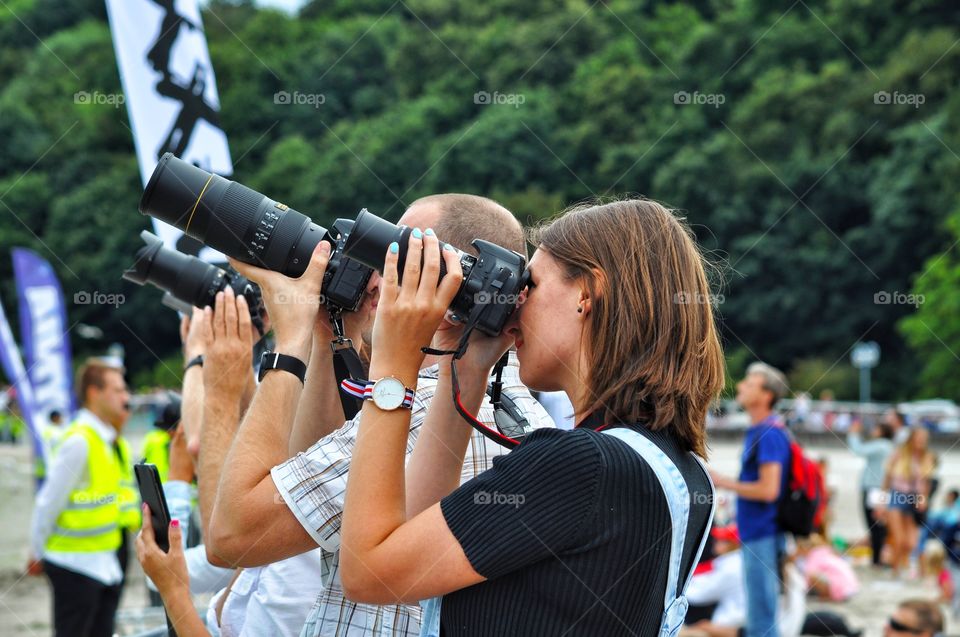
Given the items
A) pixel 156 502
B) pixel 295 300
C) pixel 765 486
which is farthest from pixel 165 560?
pixel 765 486

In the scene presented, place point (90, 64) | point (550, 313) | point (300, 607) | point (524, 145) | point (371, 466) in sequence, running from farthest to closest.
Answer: point (90, 64) < point (524, 145) < point (300, 607) < point (550, 313) < point (371, 466)

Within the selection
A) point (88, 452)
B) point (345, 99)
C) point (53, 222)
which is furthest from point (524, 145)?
point (88, 452)

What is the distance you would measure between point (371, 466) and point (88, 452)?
4.84m

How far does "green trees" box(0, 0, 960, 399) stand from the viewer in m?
35.7

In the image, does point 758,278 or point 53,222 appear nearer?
point 758,278

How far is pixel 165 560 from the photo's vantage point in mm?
2387

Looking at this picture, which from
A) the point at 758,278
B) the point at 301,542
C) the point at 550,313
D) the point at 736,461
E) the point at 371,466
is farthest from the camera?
the point at 758,278

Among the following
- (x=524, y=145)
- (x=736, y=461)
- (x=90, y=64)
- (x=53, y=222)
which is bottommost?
(x=736, y=461)

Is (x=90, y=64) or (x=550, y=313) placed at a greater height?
(x=90, y=64)

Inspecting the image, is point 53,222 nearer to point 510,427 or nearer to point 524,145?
point 524,145

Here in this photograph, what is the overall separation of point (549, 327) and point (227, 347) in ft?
3.21

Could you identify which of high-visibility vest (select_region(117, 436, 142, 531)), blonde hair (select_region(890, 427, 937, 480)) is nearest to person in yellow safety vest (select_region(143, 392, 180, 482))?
high-visibility vest (select_region(117, 436, 142, 531))

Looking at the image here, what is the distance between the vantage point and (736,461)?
22438mm

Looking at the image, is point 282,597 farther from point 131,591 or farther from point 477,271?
point 131,591
